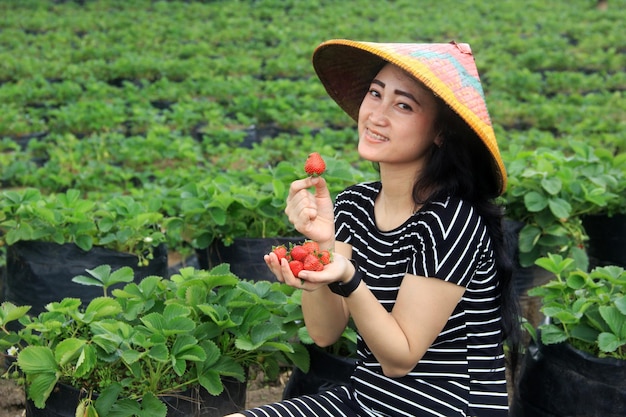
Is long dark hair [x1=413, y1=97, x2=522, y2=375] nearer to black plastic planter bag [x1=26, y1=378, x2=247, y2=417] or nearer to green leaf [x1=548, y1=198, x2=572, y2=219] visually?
black plastic planter bag [x1=26, y1=378, x2=247, y2=417]

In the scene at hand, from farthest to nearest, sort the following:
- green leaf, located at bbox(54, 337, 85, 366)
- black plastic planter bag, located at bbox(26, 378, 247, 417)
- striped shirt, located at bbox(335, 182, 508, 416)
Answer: black plastic planter bag, located at bbox(26, 378, 247, 417), green leaf, located at bbox(54, 337, 85, 366), striped shirt, located at bbox(335, 182, 508, 416)

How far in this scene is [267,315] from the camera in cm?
255

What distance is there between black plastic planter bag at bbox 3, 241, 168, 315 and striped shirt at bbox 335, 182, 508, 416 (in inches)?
59.6

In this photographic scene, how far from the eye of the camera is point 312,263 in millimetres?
1910

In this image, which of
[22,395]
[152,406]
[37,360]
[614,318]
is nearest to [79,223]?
[22,395]

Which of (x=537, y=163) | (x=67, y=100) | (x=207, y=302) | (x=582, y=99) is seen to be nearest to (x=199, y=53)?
(x=67, y=100)

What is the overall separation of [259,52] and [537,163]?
763 centimetres

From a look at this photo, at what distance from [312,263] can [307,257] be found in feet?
0.08

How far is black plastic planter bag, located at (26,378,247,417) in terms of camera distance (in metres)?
2.38

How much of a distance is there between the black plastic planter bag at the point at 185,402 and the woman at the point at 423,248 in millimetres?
302

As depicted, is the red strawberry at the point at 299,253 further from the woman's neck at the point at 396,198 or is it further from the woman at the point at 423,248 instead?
the woman's neck at the point at 396,198

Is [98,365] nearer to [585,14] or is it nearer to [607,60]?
[607,60]

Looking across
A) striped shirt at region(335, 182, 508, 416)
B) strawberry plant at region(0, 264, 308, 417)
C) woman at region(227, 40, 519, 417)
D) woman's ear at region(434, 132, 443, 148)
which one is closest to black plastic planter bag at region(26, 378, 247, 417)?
strawberry plant at region(0, 264, 308, 417)

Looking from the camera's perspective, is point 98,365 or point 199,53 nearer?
point 98,365
